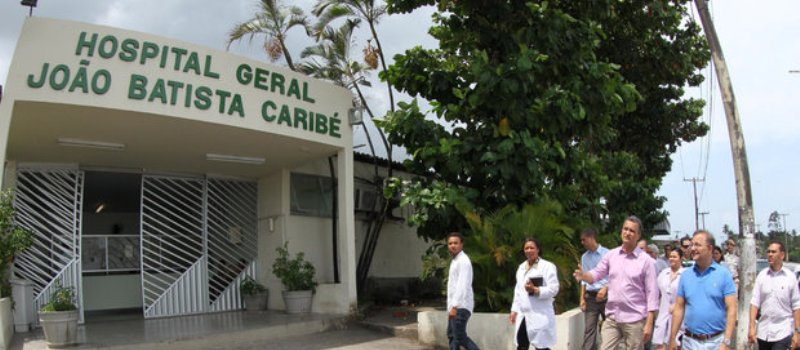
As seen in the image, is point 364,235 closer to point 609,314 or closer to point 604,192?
point 604,192

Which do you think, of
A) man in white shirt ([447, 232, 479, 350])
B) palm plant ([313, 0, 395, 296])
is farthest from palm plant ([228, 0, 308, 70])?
man in white shirt ([447, 232, 479, 350])

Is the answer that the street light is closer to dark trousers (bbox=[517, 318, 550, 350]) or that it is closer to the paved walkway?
the paved walkway

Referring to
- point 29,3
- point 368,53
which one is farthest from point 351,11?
point 29,3

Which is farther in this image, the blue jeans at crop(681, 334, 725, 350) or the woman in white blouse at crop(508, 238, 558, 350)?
the woman in white blouse at crop(508, 238, 558, 350)

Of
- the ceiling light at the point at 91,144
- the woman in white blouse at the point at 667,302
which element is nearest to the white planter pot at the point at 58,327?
the ceiling light at the point at 91,144

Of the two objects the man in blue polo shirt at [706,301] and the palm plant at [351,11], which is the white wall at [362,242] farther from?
the man in blue polo shirt at [706,301]

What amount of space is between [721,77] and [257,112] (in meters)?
6.12

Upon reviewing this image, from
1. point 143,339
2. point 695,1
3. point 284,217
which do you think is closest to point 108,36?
point 143,339

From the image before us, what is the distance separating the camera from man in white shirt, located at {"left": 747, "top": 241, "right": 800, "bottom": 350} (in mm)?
6000

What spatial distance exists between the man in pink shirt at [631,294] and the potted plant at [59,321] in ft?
20.2

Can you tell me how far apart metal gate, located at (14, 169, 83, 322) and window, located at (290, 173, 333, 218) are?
11.9 feet

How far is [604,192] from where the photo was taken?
39.4 ft

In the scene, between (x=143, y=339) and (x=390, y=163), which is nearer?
(x=143, y=339)

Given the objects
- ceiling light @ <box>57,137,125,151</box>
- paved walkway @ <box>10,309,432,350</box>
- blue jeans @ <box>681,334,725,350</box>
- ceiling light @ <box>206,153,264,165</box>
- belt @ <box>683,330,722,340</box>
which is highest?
ceiling light @ <box>57,137,125,151</box>
